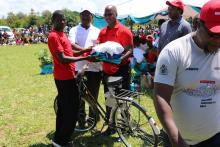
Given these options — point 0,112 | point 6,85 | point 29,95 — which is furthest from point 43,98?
point 6,85

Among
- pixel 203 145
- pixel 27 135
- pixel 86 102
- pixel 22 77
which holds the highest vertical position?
pixel 203 145

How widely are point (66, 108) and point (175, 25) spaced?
6.99 ft

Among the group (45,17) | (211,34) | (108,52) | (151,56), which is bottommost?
(45,17)

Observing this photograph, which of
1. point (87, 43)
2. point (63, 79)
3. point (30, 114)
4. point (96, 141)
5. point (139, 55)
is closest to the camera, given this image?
point (63, 79)

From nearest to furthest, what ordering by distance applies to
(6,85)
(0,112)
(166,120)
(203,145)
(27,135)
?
(166,120)
(203,145)
(27,135)
(0,112)
(6,85)

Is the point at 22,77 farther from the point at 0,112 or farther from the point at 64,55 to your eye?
the point at 64,55

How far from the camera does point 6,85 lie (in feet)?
38.0

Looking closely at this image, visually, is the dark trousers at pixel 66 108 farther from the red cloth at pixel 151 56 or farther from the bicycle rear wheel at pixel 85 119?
the red cloth at pixel 151 56

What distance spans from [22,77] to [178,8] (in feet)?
27.7

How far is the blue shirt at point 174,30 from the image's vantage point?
600cm

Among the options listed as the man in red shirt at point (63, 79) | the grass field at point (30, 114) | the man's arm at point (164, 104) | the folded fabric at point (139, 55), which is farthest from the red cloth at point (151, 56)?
the man's arm at point (164, 104)

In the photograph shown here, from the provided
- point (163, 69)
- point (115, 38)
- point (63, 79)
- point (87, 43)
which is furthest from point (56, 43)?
point (163, 69)

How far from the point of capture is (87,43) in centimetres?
629

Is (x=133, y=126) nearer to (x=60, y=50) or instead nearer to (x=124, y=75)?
(x=124, y=75)
